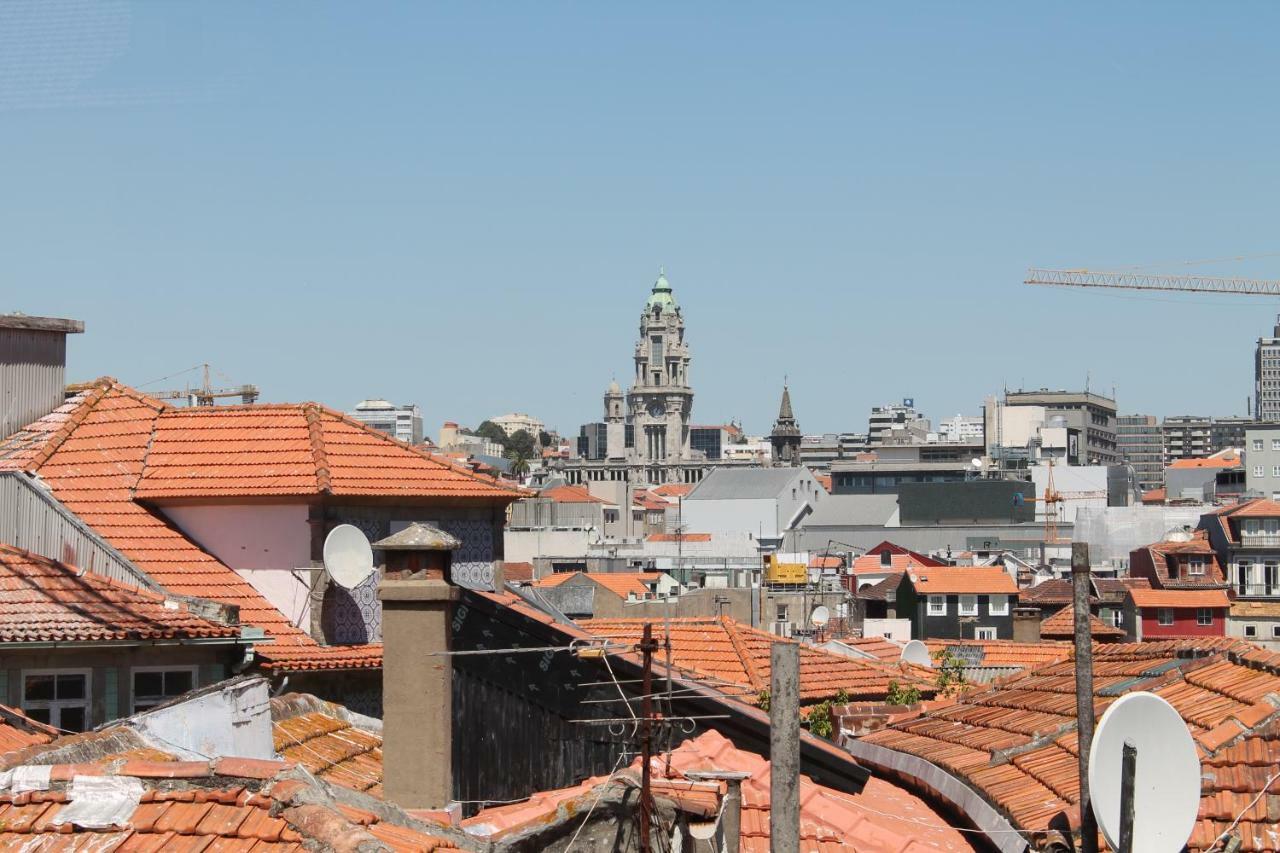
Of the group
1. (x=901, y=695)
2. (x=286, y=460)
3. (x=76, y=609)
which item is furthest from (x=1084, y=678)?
(x=901, y=695)

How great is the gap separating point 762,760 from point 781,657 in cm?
509

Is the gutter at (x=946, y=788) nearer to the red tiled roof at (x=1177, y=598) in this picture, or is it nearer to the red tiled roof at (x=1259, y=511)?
the red tiled roof at (x=1177, y=598)

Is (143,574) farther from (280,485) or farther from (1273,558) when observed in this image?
(1273,558)

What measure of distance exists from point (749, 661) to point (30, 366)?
312 inches

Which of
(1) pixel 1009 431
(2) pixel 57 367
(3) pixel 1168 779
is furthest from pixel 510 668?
(1) pixel 1009 431

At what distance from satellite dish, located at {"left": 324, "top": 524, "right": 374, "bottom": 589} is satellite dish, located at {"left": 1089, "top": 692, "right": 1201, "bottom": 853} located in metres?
8.98

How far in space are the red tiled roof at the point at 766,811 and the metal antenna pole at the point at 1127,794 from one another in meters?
1.98

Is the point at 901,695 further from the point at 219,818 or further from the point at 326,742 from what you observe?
the point at 219,818

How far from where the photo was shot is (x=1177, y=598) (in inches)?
2552

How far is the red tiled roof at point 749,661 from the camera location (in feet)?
70.9

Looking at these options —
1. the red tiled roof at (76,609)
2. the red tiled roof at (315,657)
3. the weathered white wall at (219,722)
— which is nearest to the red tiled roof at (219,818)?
the weathered white wall at (219,722)

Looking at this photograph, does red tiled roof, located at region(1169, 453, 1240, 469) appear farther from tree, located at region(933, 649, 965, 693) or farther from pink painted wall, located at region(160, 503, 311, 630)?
pink painted wall, located at region(160, 503, 311, 630)

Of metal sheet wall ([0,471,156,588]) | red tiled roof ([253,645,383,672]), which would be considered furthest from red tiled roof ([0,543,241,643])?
red tiled roof ([253,645,383,672])

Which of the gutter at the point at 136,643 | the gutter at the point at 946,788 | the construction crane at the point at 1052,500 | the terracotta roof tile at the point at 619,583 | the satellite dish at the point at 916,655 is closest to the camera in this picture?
the gutter at the point at 946,788
